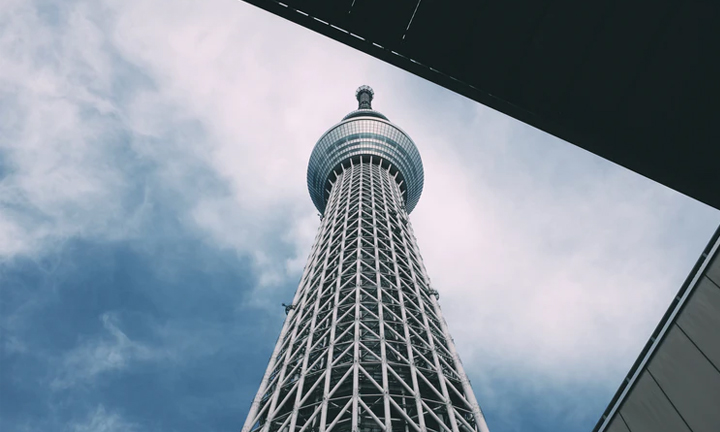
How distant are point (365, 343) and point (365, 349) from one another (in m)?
3.56

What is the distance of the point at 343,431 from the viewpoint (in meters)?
25.0

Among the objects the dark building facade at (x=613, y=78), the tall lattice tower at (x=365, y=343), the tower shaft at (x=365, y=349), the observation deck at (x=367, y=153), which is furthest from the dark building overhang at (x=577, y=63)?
the observation deck at (x=367, y=153)

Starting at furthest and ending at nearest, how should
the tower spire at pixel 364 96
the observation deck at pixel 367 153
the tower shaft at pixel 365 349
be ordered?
the tower spire at pixel 364 96 → the observation deck at pixel 367 153 → the tower shaft at pixel 365 349

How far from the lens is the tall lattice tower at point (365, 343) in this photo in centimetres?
2591

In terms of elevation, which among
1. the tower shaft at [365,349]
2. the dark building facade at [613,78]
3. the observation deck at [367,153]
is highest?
the observation deck at [367,153]

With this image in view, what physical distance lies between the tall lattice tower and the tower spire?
120ft

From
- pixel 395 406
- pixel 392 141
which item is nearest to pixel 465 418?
pixel 395 406

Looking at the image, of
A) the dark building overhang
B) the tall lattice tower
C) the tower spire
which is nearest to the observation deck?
the tall lattice tower

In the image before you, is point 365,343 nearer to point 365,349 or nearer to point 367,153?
point 365,349

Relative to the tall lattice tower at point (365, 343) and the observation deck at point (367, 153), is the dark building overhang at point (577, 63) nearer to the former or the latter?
the tall lattice tower at point (365, 343)

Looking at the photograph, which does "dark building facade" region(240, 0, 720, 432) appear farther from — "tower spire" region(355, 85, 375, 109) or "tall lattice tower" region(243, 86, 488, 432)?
"tower spire" region(355, 85, 375, 109)

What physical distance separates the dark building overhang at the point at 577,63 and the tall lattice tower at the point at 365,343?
18.4 metres

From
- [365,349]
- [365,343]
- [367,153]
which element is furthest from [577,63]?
[367,153]

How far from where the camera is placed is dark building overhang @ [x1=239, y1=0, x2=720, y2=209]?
26.5 ft
